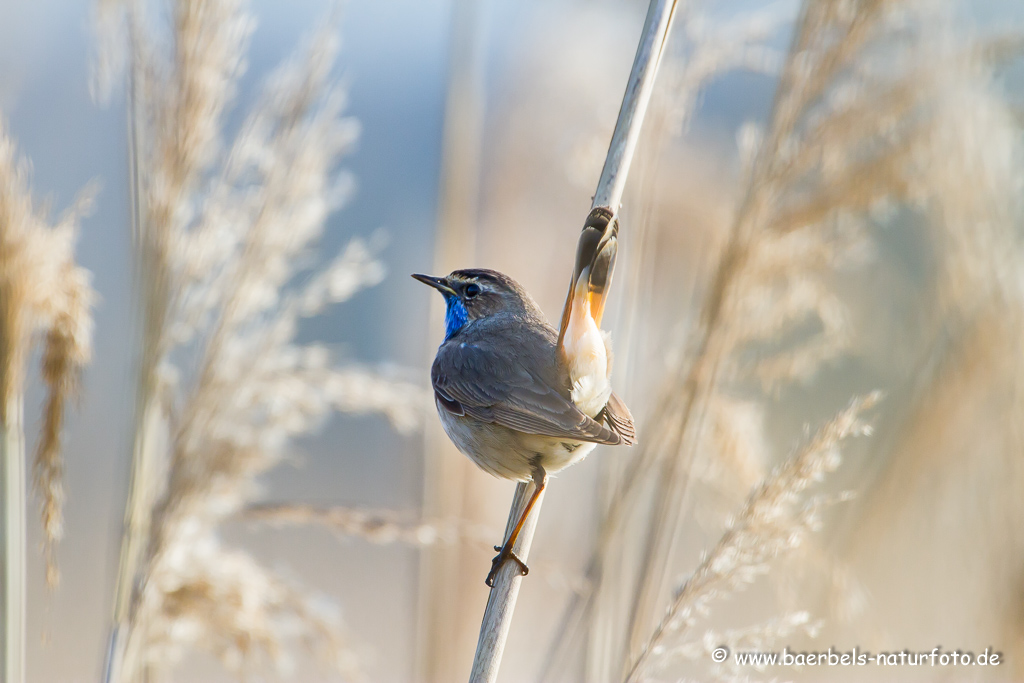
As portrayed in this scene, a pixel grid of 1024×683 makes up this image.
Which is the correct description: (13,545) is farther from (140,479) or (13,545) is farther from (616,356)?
(616,356)

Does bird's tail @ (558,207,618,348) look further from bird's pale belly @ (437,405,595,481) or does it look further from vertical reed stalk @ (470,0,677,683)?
bird's pale belly @ (437,405,595,481)

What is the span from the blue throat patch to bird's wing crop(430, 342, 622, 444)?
139 millimetres

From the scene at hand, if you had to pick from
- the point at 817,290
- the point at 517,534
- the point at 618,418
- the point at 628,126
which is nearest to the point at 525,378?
the point at 618,418

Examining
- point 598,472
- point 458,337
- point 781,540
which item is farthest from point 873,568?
Result: point 458,337

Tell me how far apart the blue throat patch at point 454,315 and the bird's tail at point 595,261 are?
0.91 metres

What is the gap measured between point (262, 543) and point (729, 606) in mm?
3827

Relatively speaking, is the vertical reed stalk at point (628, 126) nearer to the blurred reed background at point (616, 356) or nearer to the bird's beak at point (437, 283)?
the blurred reed background at point (616, 356)

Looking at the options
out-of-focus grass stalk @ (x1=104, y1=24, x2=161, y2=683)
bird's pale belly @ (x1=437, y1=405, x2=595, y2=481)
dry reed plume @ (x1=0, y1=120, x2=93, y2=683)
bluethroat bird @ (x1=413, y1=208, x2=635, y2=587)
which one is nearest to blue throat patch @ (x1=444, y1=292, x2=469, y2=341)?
bluethroat bird @ (x1=413, y1=208, x2=635, y2=587)

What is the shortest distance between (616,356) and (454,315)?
70cm

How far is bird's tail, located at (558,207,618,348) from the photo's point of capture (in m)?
1.98

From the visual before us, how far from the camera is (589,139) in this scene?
120 inches

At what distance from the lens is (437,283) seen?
286cm

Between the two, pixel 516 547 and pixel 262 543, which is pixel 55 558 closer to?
pixel 516 547

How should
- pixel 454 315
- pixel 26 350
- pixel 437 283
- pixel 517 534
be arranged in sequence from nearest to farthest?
pixel 26 350
pixel 517 534
pixel 437 283
pixel 454 315
